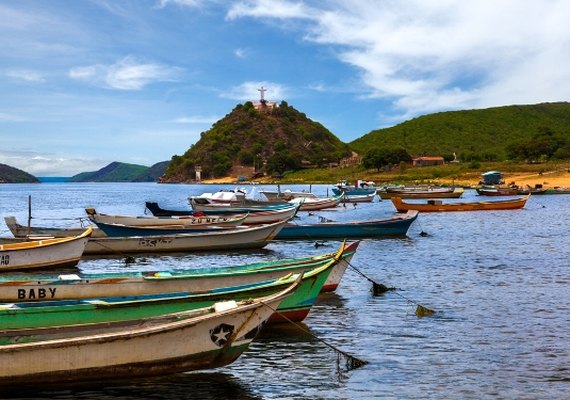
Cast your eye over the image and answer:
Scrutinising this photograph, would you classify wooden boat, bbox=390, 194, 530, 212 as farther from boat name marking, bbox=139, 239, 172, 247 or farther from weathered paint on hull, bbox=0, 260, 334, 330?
weathered paint on hull, bbox=0, 260, 334, 330

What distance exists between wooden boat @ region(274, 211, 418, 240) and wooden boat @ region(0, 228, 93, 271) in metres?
14.7

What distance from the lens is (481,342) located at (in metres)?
15.4

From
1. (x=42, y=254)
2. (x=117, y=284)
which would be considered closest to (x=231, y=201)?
(x=42, y=254)

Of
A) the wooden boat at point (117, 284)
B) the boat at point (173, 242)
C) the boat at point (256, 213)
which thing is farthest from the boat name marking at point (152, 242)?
the wooden boat at point (117, 284)

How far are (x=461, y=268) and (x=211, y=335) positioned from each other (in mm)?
18900

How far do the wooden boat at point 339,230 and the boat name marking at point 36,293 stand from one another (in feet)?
69.9

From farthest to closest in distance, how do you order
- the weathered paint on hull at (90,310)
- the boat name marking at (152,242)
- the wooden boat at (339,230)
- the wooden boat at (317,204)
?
the wooden boat at (317,204)
the wooden boat at (339,230)
the boat name marking at (152,242)
the weathered paint on hull at (90,310)

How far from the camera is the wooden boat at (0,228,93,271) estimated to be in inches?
931

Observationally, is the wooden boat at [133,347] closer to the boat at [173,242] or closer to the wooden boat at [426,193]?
the boat at [173,242]

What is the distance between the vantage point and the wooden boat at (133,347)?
10.3 metres

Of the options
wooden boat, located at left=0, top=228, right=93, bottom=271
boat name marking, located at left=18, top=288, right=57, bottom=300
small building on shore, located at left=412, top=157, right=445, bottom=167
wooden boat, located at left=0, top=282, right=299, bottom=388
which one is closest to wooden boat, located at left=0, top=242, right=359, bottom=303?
boat name marking, located at left=18, top=288, right=57, bottom=300

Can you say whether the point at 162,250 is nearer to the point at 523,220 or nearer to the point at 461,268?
the point at 461,268

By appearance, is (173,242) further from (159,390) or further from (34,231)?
(159,390)

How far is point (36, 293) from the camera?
1622 cm
